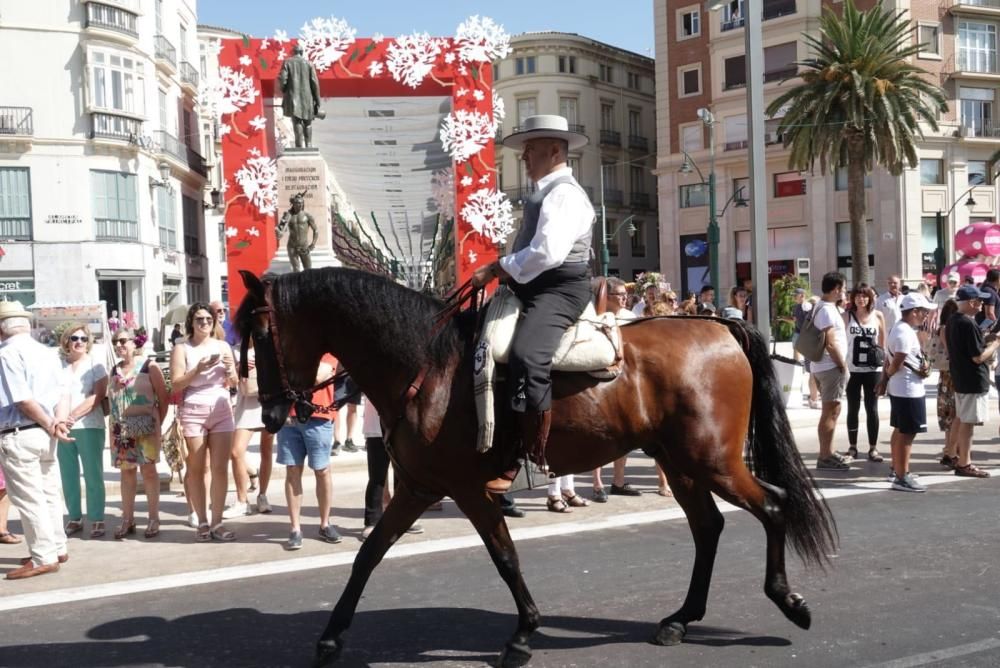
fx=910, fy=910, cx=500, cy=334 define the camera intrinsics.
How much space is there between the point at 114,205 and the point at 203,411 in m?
29.7

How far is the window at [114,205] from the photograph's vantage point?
110 feet

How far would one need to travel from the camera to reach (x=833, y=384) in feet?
31.6

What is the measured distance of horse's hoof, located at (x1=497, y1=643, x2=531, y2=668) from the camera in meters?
4.30

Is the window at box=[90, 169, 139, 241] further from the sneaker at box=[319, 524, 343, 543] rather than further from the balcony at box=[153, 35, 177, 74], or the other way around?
the sneaker at box=[319, 524, 343, 543]

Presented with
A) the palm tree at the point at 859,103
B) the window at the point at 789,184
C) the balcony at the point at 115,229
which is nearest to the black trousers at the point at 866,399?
the palm tree at the point at 859,103

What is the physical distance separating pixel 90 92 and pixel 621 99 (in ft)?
123

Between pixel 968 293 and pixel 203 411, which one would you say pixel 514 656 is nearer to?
pixel 203 411

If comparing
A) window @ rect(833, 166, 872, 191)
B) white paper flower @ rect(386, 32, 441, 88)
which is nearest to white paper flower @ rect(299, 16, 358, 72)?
white paper flower @ rect(386, 32, 441, 88)

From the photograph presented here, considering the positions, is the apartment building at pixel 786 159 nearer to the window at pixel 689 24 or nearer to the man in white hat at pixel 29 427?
the window at pixel 689 24

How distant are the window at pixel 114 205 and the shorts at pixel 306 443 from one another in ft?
96.7

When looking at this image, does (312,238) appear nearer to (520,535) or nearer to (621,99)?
(520,535)

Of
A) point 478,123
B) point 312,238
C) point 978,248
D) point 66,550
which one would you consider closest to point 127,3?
point 478,123

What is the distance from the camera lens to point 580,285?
14.9 feet

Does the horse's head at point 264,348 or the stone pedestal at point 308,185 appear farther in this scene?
the stone pedestal at point 308,185
